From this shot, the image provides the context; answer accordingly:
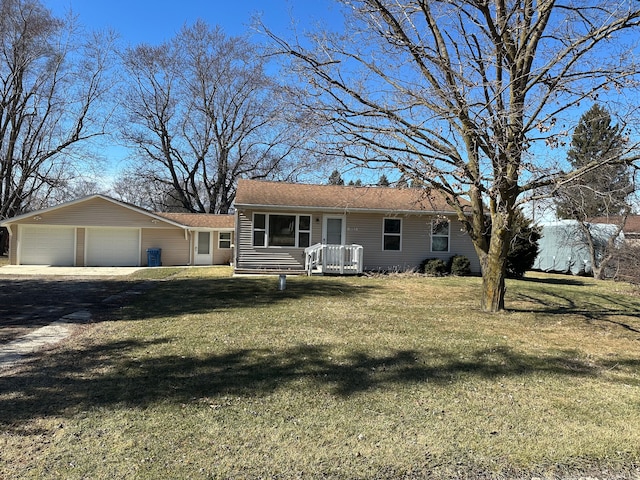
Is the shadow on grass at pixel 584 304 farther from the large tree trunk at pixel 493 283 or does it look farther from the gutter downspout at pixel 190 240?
the gutter downspout at pixel 190 240

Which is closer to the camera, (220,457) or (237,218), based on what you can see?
(220,457)

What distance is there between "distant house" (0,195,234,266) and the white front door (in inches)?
274

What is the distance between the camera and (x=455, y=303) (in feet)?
33.8

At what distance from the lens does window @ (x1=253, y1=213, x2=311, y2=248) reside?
17.1 metres

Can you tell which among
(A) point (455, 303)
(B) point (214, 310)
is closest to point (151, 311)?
(B) point (214, 310)

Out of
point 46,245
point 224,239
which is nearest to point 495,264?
point 224,239

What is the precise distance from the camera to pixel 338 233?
58.2 feet

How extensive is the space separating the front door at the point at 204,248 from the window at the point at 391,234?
31.9 feet

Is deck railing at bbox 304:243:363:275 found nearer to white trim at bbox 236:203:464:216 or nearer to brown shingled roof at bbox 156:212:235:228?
white trim at bbox 236:203:464:216

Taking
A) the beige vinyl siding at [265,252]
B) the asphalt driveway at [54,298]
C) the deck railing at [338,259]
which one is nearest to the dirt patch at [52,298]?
the asphalt driveway at [54,298]

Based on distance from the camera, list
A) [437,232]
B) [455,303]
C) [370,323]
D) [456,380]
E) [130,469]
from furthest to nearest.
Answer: [437,232]
[455,303]
[370,323]
[456,380]
[130,469]

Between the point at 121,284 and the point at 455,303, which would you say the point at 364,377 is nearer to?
the point at 455,303

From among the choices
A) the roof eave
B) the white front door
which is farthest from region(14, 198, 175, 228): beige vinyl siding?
the white front door

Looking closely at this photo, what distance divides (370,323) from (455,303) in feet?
11.5
